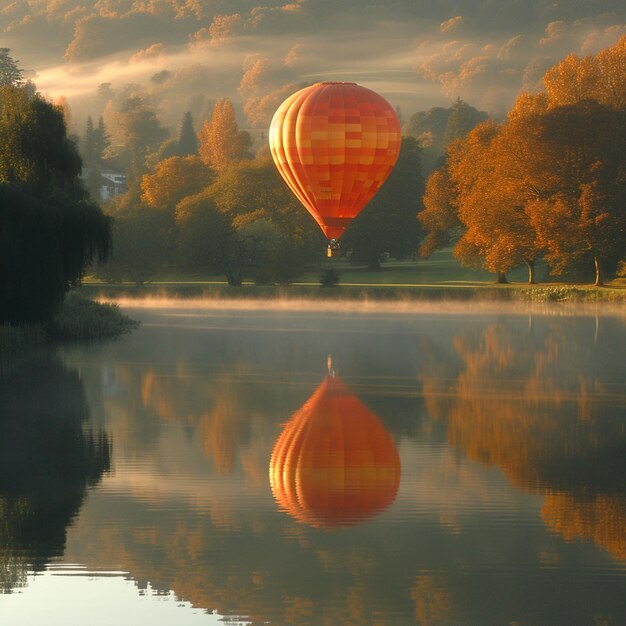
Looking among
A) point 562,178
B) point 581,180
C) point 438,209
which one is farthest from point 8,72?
point 581,180

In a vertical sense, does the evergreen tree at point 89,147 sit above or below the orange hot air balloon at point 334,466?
above

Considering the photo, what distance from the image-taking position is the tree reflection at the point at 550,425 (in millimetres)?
13125

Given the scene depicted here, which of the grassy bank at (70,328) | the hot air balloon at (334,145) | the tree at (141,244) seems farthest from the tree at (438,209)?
the grassy bank at (70,328)

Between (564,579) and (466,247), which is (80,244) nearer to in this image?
(564,579)

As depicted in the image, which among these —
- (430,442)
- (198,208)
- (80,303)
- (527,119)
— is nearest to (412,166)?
(198,208)

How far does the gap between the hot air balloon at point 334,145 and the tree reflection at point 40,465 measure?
3311 cm

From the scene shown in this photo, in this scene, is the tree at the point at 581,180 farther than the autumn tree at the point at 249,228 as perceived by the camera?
No

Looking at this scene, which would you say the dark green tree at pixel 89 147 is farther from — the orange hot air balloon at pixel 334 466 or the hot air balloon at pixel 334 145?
the orange hot air balloon at pixel 334 466

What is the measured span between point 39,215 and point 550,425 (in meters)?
15.6

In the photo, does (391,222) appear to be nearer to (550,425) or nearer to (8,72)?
(8,72)

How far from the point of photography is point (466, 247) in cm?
7388

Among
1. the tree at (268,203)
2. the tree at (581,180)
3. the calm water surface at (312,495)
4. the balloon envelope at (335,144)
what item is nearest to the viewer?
the calm water surface at (312,495)

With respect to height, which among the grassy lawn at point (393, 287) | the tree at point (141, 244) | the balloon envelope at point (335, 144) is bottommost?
the grassy lawn at point (393, 287)

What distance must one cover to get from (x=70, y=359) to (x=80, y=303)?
15463 millimetres
